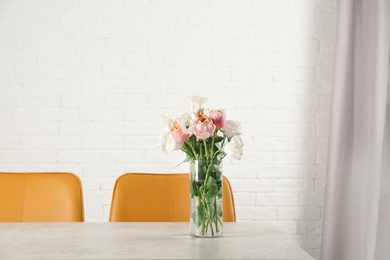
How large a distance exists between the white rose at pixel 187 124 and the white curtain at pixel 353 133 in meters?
1.73

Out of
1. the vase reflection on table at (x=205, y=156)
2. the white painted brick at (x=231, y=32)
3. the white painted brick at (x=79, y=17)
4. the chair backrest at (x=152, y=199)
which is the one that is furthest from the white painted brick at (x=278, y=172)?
the vase reflection on table at (x=205, y=156)

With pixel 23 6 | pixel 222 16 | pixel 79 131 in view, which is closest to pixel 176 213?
pixel 79 131

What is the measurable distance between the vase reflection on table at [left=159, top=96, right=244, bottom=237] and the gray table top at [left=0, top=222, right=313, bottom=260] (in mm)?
61

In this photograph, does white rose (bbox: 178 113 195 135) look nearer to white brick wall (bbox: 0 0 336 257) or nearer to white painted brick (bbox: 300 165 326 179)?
white brick wall (bbox: 0 0 336 257)

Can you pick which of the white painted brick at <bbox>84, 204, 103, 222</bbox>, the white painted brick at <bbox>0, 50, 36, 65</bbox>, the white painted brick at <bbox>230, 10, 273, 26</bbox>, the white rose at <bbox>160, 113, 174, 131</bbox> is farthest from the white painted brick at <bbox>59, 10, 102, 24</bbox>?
the white rose at <bbox>160, 113, 174, 131</bbox>

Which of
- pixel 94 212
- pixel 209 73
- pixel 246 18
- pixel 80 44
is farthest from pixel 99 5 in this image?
pixel 94 212

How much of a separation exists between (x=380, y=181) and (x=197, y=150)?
66.2 inches

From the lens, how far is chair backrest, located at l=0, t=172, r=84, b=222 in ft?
7.42

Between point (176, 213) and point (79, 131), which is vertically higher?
point (79, 131)

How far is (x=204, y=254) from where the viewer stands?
1460 millimetres

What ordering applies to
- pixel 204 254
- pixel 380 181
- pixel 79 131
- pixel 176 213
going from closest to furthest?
pixel 204 254 → pixel 176 213 → pixel 380 181 → pixel 79 131

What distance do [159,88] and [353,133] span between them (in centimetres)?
108

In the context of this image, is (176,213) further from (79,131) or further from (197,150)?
(79,131)

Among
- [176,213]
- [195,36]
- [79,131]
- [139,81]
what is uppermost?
[195,36]
